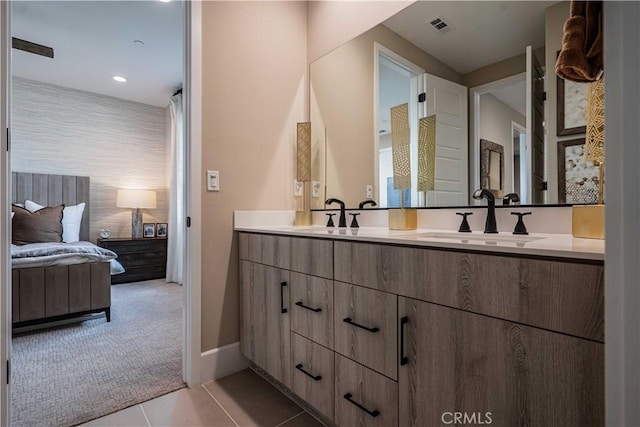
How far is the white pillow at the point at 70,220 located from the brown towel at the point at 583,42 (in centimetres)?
472

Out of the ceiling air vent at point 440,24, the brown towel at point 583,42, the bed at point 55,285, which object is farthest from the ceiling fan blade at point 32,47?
the brown towel at point 583,42

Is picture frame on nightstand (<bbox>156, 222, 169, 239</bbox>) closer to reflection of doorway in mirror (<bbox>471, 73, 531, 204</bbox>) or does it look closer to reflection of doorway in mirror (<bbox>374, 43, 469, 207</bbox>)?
reflection of doorway in mirror (<bbox>374, 43, 469, 207</bbox>)

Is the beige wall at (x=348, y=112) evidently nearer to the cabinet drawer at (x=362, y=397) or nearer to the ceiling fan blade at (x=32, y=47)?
the cabinet drawer at (x=362, y=397)

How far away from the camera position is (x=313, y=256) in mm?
1398

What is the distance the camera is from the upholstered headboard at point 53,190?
3975 mm

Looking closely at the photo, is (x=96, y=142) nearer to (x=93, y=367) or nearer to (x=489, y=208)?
(x=93, y=367)

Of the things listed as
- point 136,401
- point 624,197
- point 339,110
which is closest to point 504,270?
point 624,197

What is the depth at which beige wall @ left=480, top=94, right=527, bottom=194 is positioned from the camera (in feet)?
4.46

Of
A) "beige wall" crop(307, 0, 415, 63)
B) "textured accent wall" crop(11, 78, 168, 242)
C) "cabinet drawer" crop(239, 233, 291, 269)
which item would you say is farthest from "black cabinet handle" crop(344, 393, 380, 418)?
"textured accent wall" crop(11, 78, 168, 242)

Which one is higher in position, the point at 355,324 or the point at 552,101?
the point at 552,101

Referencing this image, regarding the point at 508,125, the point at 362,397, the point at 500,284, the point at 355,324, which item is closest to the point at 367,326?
the point at 355,324

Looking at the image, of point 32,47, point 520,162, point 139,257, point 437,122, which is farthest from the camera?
point 139,257

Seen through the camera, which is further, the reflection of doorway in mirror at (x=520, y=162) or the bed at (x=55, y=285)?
the bed at (x=55, y=285)

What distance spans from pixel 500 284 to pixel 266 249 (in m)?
1.14
